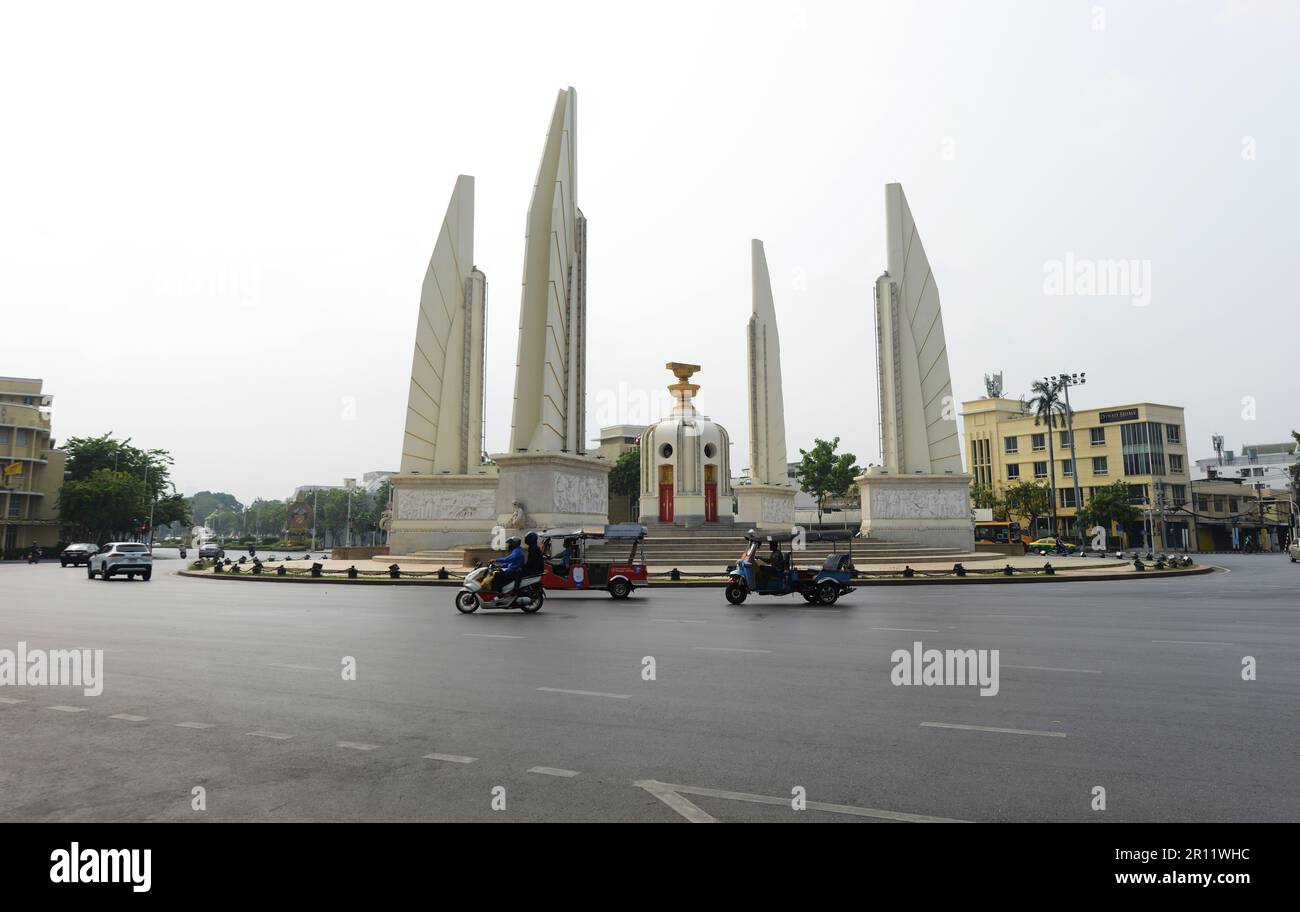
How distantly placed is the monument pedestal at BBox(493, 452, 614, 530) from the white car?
13.2 metres

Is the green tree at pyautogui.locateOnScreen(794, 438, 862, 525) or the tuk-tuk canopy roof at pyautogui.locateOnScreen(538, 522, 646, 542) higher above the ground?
the green tree at pyautogui.locateOnScreen(794, 438, 862, 525)

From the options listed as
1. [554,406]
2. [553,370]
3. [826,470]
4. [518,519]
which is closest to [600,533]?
[518,519]

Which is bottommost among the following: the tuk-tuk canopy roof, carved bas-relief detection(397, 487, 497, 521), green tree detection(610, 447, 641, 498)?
the tuk-tuk canopy roof

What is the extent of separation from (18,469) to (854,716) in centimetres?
6485

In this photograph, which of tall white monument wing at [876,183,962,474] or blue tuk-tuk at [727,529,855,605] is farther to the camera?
tall white monument wing at [876,183,962,474]

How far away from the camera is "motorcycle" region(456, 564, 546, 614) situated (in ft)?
48.4

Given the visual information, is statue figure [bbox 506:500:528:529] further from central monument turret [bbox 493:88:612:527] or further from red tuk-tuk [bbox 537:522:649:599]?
red tuk-tuk [bbox 537:522:649:599]

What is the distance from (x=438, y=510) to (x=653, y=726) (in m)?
32.1

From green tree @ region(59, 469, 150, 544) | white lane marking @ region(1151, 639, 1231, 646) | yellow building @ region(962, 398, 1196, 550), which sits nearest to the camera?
white lane marking @ region(1151, 639, 1231, 646)

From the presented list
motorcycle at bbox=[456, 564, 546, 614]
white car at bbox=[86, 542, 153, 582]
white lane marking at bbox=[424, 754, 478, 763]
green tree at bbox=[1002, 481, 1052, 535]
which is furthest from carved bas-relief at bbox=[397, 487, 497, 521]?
green tree at bbox=[1002, 481, 1052, 535]

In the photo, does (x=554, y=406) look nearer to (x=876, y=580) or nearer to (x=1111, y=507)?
(x=876, y=580)
